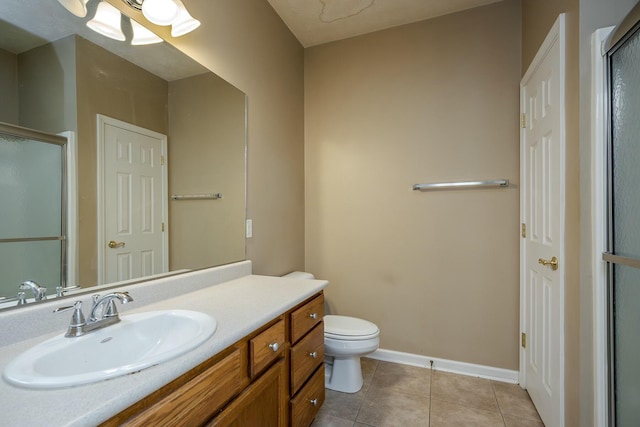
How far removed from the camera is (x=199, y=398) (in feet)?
2.48

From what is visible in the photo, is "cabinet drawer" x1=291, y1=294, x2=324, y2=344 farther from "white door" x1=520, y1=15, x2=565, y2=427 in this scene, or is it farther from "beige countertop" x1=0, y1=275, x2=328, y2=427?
"white door" x1=520, y1=15, x2=565, y2=427

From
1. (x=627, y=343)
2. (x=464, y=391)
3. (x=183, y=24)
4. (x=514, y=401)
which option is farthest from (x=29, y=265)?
(x=514, y=401)

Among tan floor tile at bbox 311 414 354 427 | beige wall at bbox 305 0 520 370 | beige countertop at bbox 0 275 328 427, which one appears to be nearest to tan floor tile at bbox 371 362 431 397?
beige wall at bbox 305 0 520 370

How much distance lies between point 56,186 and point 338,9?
195 cm

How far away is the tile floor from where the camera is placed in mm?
1586

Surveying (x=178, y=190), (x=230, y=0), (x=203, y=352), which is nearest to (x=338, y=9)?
(x=230, y=0)

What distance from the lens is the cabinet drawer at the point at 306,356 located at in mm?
1242

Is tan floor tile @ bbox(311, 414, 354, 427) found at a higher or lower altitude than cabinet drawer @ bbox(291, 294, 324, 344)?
lower

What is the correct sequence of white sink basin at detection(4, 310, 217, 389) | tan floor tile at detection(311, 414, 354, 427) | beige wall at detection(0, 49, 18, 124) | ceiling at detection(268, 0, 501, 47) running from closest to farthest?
white sink basin at detection(4, 310, 217, 389)
beige wall at detection(0, 49, 18, 124)
tan floor tile at detection(311, 414, 354, 427)
ceiling at detection(268, 0, 501, 47)

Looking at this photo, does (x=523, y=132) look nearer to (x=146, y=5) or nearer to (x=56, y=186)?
(x=146, y=5)

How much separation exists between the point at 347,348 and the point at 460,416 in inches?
27.8

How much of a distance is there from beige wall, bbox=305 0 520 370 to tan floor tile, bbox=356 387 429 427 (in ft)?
1.43

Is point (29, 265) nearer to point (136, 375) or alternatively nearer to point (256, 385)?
point (136, 375)

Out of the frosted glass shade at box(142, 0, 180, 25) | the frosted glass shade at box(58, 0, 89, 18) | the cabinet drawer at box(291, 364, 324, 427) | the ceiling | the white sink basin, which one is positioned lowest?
the cabinet drawer at box(291, 364, 324, 427)
